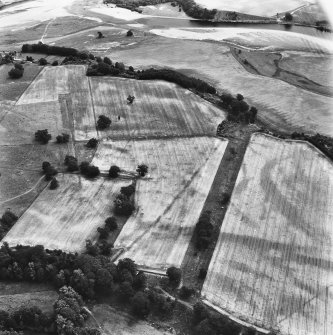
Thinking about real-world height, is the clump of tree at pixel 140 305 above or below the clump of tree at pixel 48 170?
below

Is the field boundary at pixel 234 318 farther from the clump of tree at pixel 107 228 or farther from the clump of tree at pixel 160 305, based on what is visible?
the clump of tree at pixel 107 228

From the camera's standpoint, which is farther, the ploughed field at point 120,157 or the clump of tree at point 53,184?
the clump of tree at point 53,184

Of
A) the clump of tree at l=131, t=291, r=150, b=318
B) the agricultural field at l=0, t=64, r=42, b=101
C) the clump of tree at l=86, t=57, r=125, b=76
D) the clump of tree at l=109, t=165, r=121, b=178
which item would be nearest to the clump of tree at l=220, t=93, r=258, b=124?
the clump of tree at l=109, t=165, r=121, b=178

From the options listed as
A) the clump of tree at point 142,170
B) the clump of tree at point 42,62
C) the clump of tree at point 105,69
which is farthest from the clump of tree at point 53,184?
the clump of tree at point 42,62

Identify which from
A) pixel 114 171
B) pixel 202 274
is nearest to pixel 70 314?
pixel 202 274

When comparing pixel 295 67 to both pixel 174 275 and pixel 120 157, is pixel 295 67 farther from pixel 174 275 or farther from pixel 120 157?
pixel 174 275

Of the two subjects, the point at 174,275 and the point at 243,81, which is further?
the point at 243,81

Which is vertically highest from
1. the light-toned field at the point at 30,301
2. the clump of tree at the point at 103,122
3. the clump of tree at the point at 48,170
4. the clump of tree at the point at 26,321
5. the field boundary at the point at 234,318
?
the clump of tree at the point at 103,122
